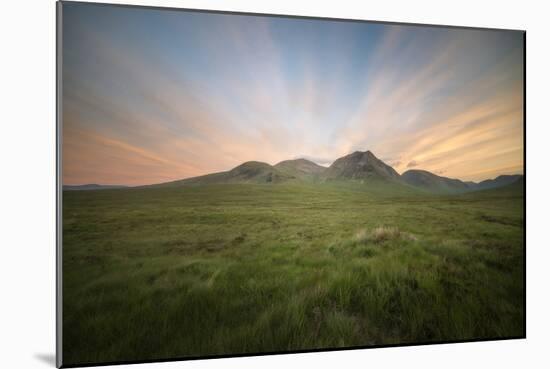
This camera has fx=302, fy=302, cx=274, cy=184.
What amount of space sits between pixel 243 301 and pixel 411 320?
5.70 ft

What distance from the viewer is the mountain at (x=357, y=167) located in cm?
325

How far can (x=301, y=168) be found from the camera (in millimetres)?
3225

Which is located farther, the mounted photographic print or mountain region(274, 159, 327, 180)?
mountain region(274, 159, 327, 180)

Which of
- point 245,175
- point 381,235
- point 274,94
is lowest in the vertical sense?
point 381,235

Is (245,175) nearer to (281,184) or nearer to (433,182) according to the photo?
(281,184)

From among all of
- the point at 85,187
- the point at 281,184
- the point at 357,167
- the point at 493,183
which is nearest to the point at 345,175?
the point at 357,167

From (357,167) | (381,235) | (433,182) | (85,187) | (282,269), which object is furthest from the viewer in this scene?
(433,182)

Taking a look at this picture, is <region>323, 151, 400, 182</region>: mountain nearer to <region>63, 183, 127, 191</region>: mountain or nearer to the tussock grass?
the tussock grass

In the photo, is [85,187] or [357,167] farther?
[357,167]

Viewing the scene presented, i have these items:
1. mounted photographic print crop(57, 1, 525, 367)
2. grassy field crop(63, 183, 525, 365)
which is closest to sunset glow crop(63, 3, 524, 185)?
mounted photographic print crop(57, 1, 525, 367)

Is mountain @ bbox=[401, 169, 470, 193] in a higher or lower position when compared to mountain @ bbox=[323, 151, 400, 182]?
lower

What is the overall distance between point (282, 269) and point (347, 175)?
1.21 meters

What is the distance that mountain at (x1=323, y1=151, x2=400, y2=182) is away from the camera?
325 cm

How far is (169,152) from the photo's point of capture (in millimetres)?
2986
